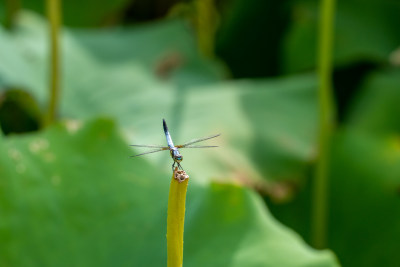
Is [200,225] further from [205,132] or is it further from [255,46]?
[255,46]

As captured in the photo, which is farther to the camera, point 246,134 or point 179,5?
point 179,5

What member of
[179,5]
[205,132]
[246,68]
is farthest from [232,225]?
[179,5]

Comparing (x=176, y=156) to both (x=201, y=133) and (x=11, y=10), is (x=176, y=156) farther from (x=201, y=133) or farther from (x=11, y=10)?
(x=11, y=10)

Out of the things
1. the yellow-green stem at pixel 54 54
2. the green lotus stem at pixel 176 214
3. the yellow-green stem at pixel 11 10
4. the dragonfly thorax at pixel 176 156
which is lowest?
the green lotus stem at pixel 176 214

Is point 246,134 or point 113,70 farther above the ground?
point 113,70

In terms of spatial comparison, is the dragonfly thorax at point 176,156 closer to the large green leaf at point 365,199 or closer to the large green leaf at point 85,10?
the large green leaf at point 365,199

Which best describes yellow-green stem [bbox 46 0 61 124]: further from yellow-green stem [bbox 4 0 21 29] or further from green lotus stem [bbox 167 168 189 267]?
green lotus stem [bbox 167 168 189 267]

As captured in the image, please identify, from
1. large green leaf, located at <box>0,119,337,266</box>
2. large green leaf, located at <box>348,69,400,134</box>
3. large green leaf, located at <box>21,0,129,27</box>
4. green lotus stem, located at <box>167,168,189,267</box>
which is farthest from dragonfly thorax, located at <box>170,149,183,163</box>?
large green leaf, located at <box>21,0,129,27</box>

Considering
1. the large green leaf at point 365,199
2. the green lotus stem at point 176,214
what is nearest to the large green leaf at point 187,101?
the large green leaf at point 365,199
